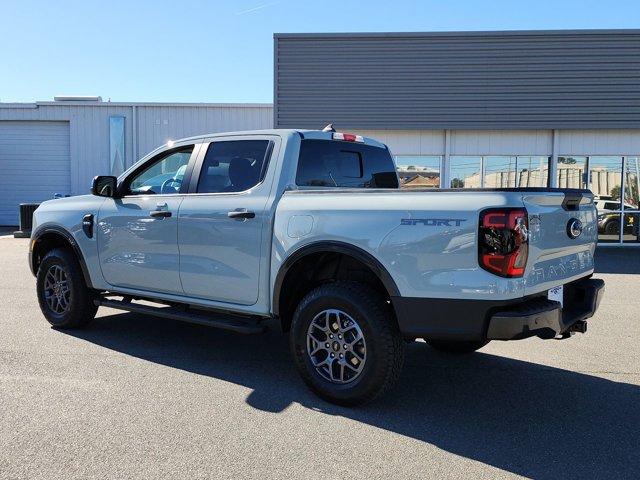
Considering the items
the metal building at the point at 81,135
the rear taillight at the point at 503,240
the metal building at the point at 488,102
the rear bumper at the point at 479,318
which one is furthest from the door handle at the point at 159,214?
the metal building at the point at 81,135

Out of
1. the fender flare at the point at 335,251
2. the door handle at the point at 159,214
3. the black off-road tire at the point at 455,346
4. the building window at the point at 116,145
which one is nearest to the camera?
the fender flare at the point at 335,251

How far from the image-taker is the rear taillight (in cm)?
335

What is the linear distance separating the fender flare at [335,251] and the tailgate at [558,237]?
0.84 meters

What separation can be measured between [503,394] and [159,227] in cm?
313

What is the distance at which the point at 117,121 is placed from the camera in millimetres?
19297

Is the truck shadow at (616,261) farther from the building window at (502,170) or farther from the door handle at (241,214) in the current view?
the door handle at (241,214)

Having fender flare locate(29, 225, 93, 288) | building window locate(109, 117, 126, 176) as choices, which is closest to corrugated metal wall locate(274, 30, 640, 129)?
building window locate(109, 117, 126, 176)

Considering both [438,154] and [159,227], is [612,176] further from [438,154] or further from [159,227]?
[159,227]

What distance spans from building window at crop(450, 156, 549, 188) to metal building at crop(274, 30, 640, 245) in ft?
0.08

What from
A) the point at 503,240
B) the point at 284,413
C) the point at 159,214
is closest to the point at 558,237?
the point at 503,240

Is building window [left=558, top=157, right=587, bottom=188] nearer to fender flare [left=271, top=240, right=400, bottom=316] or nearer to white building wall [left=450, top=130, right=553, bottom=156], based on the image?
white building wall [left=450, top=130, right=553, bottom=156]

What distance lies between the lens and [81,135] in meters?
A: 19.8

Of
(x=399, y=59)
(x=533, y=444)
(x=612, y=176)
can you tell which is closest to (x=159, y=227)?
(x=533, y=444)

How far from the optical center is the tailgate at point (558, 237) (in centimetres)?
351
